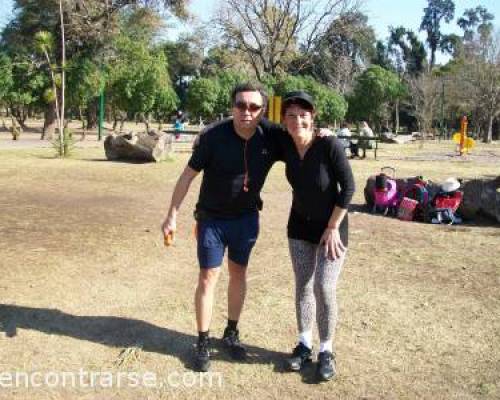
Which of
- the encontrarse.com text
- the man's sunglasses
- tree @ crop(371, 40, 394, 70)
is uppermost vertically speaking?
tree @ crop(371, 40, 394, 70)

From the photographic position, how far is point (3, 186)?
10195mm

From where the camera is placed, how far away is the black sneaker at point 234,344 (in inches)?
135

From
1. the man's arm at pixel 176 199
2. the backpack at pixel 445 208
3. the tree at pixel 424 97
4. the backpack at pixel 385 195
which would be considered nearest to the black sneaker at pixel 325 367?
the man's arm at pixel 176 199

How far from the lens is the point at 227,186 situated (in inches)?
129

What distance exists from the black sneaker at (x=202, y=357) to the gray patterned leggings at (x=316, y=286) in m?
0.56

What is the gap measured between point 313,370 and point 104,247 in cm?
320

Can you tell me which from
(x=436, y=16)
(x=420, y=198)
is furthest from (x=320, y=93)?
(x=436, y=16)

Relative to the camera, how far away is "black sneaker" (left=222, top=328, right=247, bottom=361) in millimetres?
3431

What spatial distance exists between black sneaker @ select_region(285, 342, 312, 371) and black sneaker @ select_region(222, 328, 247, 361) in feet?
0.93

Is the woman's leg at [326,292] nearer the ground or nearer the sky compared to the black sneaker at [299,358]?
nearer the sky

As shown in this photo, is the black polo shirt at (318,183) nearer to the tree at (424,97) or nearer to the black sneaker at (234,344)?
the black sneaker at (234,344)

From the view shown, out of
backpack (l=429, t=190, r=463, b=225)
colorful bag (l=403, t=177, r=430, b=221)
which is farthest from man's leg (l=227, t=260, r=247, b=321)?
colorful bag (l=403, t=177, r=430, b=221)

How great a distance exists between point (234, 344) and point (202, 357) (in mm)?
Result: 271

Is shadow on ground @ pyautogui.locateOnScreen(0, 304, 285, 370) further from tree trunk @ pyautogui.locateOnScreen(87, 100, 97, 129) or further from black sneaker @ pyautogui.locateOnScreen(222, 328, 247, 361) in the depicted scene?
tree trunk @ pyautogui.locateOnScreen(87, 100, 97, 129)
